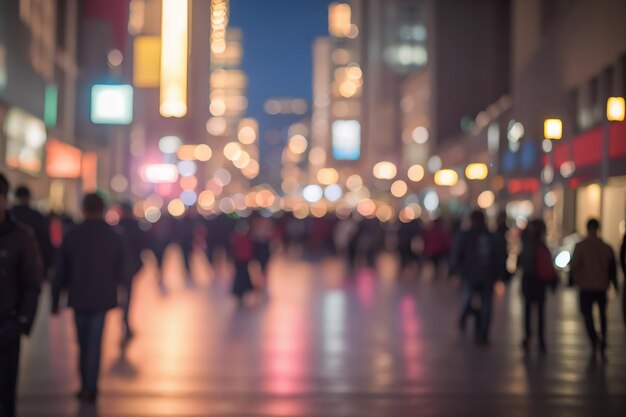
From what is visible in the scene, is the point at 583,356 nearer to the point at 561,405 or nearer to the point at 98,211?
the point at 561,405

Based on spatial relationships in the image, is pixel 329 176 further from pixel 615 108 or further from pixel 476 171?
pixel 615 108

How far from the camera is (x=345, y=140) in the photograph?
376ft

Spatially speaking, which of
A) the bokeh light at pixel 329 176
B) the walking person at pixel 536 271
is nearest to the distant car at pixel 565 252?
the walking person at pixel 536 271

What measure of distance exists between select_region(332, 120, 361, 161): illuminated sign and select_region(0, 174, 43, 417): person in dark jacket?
106172mm

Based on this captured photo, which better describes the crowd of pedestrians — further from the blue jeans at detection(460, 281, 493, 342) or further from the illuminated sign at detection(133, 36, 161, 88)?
the illuminated sign at detection(133, 36, 161, 88)

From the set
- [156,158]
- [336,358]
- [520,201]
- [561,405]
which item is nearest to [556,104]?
[520,201]

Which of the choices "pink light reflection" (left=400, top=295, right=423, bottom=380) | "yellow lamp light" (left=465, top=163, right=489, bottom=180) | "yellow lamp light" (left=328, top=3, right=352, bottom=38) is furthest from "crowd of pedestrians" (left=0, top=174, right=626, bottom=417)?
"yellow lamp light" (left=328, top=3, right=352, bottom=38)

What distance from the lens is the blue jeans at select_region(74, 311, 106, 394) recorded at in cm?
975

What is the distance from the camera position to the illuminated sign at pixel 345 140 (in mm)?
113500

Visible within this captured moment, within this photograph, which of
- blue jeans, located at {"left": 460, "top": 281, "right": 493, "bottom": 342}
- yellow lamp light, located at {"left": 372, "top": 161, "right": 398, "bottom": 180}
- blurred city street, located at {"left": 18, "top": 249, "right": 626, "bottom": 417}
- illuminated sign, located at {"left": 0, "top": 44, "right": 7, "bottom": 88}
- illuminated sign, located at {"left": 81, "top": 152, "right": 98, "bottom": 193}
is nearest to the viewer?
blurred city street, located at {"left": 18, "top": 249, "right": 626, "bottom": 417}

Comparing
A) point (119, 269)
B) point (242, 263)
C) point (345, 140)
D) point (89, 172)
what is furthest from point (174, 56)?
point (119, 269)

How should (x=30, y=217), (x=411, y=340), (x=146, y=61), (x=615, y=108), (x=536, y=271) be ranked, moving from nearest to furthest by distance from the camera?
(x=30, y=217)
(x=536, y=271)
(x=411, y=340)
(x=615, y=108)
(x=146, y=61)

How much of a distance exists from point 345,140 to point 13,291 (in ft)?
354

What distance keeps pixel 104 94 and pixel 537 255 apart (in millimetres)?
19896
